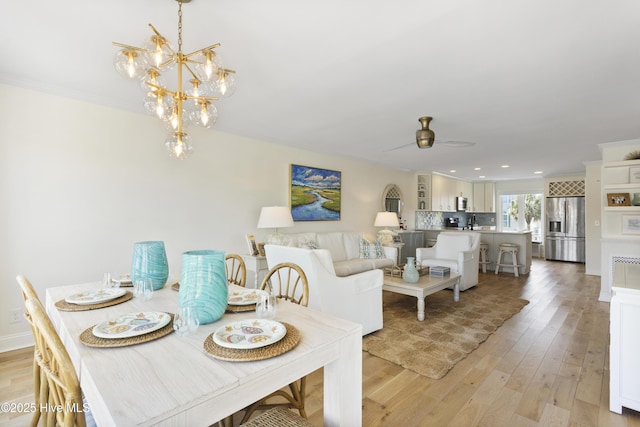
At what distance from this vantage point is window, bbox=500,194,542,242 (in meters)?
9.39

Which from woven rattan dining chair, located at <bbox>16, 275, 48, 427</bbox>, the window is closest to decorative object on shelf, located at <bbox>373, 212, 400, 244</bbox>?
woven rattan dining chair, located at <bbox>16, 275, 48, 427</bbox>

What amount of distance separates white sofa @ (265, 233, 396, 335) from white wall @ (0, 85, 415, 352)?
52.4 inches

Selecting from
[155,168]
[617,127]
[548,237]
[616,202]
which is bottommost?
[548,237]

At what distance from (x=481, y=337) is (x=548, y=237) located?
6678 mm

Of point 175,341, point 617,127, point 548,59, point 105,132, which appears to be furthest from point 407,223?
point 175,341

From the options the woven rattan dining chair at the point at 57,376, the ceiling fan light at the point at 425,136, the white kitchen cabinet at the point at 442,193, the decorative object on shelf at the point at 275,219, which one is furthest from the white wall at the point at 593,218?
the woven rattan dining chair at the point at 57,376

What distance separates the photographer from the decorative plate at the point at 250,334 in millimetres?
1085

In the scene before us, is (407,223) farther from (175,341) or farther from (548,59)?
(175,341)

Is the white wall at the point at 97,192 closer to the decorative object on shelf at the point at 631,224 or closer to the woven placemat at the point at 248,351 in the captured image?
the woven placemat at the point at 248,351

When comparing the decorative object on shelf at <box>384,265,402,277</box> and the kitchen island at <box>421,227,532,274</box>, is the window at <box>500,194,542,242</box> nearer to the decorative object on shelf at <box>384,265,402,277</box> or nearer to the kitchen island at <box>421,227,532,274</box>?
the kitchen island at <box>421,227,532,274</box>

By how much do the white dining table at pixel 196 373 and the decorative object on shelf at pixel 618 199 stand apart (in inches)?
202

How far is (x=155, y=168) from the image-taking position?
349cm

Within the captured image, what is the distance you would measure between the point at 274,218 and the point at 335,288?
5.24 feet

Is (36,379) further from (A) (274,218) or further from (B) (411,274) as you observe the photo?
(B) (411,274)
